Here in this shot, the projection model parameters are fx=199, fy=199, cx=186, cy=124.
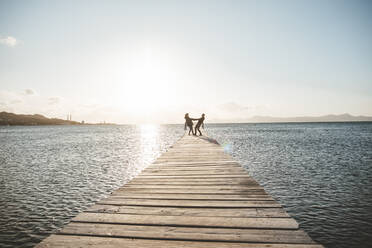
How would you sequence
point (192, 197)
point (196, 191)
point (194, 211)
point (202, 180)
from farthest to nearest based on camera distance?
point (202, 180) < point (196, 191) < point (192, 197) < point (194, 211)

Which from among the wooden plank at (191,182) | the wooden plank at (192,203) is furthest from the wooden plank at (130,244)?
the wooden plank at (191,182)

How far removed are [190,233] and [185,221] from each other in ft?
1.22

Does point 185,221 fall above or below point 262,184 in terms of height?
above

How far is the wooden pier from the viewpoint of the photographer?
2848 millimetres

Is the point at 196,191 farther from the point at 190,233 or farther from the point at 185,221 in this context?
the point at 190,233

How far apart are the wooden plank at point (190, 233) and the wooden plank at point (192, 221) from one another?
0.12 metres

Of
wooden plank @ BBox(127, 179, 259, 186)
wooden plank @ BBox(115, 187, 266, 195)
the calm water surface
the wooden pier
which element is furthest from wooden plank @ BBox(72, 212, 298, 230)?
the calm water surface

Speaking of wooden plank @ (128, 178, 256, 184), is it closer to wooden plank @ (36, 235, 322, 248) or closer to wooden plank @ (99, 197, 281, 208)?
wooden plank @ (99, 197, 281, 208)

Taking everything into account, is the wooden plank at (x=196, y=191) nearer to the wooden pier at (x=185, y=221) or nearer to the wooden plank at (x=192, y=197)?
the wooden pier at (x=185, y=221)

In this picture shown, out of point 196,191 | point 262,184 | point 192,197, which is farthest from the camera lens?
point 262,184

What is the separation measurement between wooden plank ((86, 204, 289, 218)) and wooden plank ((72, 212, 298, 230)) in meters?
0.15

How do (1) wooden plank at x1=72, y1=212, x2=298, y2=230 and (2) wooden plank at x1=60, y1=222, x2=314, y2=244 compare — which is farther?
(1) wooden plank at x1=72, y1=212, x2=298, y2=230

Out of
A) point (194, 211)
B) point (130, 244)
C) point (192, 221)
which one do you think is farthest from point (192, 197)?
point (130, 244)

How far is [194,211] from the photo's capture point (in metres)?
3.90
